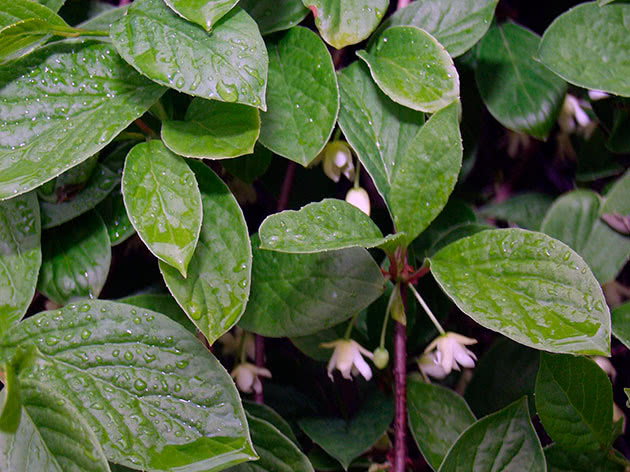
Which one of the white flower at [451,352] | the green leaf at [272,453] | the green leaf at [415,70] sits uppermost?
the green leaf at [415,70]

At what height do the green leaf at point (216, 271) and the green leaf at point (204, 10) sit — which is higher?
the green leaf at point (204, 10)

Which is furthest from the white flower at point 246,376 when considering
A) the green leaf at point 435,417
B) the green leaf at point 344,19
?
the green leaf at point 344,19

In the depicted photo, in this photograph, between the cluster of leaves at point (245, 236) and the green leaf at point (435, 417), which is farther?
the green leaf at point (435, 417)

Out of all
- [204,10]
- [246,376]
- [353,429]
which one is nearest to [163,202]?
[204,10]

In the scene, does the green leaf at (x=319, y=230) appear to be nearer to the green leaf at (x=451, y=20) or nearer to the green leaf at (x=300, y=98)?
the green leaf at (x=300, y=98)

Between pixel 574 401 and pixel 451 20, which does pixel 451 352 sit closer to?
pixel 574 401

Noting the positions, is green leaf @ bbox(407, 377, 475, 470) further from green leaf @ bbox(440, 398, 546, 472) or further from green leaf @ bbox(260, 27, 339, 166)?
green leaf @ bbox(260, 27, 339, 166)

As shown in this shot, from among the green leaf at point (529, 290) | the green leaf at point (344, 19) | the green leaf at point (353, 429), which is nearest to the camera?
the green leaf at point (529, 290)
